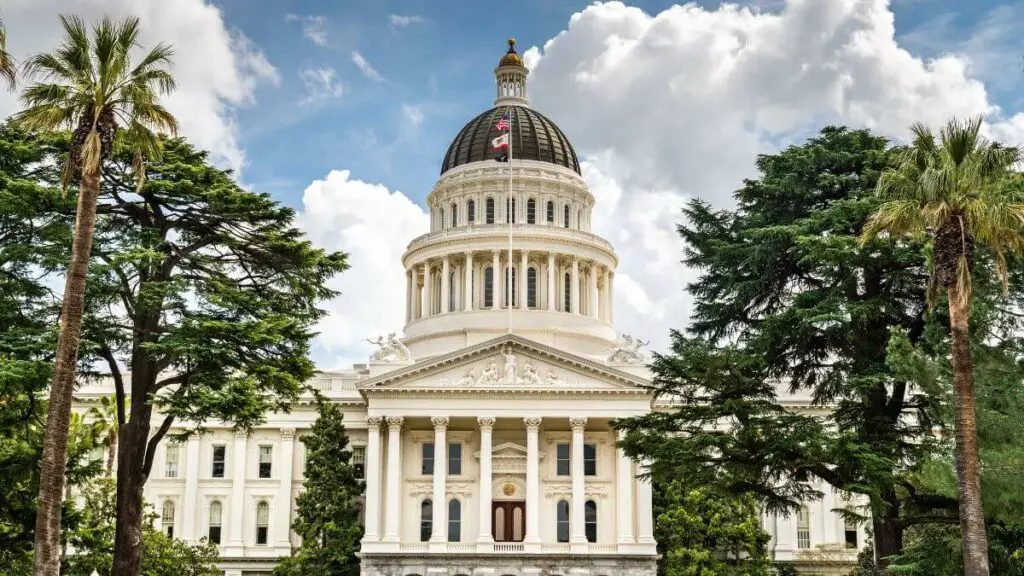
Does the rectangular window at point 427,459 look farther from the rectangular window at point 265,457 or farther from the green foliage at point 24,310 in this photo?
the green foliage at point 24,310

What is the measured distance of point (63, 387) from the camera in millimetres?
25312

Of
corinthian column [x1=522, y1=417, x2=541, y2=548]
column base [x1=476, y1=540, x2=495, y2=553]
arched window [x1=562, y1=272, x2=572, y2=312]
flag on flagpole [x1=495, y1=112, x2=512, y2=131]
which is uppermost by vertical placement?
flag on flagpole [x1=495, y1=112, x2=512, y2=131]

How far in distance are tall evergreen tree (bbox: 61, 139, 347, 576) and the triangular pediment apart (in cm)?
2805

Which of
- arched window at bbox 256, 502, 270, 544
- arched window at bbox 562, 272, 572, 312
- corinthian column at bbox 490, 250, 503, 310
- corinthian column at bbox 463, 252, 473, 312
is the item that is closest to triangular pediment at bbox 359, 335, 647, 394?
arched window at bbox 256, 502, 270, 544

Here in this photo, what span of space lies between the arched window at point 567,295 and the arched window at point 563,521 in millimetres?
17341

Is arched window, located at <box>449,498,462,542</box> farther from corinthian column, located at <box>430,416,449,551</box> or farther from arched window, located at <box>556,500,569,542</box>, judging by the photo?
arched window, located at <box>556,500,569,542</box>

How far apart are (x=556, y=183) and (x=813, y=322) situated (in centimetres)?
5303

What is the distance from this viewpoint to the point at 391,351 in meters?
72.7

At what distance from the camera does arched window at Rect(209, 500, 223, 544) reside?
73188 mm

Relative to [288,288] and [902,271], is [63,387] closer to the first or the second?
[288,288]

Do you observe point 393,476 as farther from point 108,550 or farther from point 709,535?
point 108,550

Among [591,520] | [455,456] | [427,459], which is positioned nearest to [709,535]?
[591,520]

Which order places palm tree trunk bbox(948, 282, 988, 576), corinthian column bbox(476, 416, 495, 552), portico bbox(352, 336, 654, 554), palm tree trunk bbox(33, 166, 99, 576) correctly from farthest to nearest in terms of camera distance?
portico bbox(352, 336, 654, 554), corinthian column bbox(476, 416, 495, 552), palm tree trunk bbox(948, 282, 988, 576), palm tree trunk bbox(33, 166, 99, 576)

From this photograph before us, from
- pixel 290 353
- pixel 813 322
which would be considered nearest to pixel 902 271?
pixel 813 322
